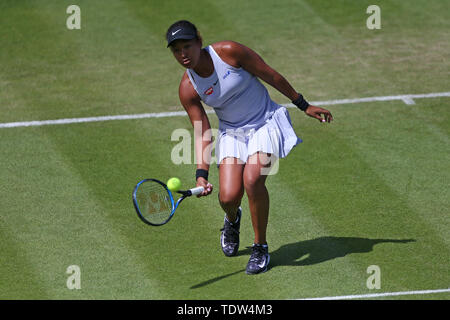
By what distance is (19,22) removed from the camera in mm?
15375

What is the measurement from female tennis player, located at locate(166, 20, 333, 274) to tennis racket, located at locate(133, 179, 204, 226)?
1.06 ft

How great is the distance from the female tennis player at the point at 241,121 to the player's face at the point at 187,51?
0.04ft

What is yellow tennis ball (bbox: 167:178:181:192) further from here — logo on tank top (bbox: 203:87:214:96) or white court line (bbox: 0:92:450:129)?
white court line (bbox: 0:92:450:129)

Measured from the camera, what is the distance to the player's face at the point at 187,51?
8188 mm

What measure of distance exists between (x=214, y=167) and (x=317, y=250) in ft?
8.09

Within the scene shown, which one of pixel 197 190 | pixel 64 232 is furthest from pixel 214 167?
pixel 197 190

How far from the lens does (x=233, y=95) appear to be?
860 centimetres

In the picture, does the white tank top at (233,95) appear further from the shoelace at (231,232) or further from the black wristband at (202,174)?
the shoelace at (231,232)

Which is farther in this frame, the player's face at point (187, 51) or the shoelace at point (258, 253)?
the shoelace at point (258, 253)

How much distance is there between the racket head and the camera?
7977 mm

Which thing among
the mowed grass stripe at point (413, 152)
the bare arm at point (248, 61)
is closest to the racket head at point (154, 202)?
the bare arm at point (248, 61)

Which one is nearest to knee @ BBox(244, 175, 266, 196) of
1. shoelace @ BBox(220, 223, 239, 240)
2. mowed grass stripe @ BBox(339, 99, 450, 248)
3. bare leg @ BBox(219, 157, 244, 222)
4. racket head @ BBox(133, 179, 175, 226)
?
bare leg @ BBox(219, 157, 244, 222)

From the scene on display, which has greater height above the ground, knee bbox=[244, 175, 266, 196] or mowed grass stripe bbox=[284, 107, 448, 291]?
knee bbox=[244, 175, 266, 196]

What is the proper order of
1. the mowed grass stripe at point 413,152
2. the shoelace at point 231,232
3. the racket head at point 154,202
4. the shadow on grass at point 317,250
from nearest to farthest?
the racket head at point 154,202, the shadow on grass at point 317,250, the shoelace at point 231,232, the mowed grass stripe at point 413,152
